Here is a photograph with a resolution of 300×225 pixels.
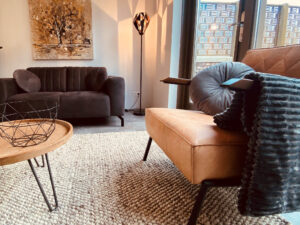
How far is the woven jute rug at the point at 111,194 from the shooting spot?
3.03 feet

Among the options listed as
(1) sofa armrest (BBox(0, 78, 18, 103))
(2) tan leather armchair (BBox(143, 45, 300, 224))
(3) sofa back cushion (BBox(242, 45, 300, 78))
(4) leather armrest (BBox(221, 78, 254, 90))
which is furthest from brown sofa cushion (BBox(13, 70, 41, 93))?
(4) leather armrest (BBox(221, 78, 254, 90))

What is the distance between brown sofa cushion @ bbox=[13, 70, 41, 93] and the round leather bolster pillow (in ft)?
6.73

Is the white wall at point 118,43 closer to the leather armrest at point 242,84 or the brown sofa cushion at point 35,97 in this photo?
the brown sofa cushion at point 35,97

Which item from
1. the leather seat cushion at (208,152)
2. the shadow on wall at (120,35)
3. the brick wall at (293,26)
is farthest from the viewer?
the shadow on wall at (120,35)

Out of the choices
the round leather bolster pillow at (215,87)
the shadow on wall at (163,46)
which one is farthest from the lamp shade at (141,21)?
the round leather bolster pillow at (215,87)

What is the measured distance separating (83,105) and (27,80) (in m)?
0.84

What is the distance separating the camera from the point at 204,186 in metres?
0.77

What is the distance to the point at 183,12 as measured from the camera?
2557mm

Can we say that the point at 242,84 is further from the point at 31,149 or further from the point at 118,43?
the point at 118,43

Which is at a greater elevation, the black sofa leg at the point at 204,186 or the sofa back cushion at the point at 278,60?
the sofa back cushion at the point at 278,60

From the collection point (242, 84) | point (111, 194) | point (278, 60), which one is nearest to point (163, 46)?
point (278, 60)

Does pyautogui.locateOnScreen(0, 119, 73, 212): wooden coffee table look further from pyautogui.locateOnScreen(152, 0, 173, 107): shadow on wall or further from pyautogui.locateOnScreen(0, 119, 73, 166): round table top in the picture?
pyautogui.locateOnScreen(152, 0, 173, 107): shadow on wall

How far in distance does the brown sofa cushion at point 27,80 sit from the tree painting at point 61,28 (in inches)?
23.9

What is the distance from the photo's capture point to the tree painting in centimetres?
292
